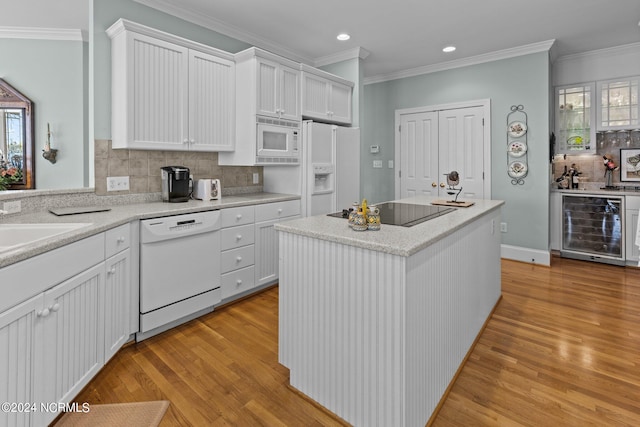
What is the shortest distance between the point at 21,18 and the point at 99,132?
5.95 feet

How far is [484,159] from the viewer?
4652mm

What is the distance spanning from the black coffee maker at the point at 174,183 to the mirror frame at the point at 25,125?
6.06 feet

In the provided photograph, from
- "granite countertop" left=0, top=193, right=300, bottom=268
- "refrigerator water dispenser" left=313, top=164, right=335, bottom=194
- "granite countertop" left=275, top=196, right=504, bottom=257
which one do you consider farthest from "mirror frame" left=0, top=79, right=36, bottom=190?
"granite countertop" left=275, top=196, right=504, bottom=257

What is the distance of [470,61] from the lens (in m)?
4.65

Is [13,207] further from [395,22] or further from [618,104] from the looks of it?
[618,104]

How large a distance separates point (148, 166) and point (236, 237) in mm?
984

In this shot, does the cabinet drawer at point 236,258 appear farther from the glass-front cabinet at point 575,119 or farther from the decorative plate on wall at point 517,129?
the glass-front cabinet at point 575,119

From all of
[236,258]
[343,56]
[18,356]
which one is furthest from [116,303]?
[343,56]

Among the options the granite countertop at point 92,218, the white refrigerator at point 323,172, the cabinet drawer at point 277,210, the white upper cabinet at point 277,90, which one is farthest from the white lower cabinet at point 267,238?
the white upper cabinet at point 277,90

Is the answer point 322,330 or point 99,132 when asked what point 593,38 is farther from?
point 99,132

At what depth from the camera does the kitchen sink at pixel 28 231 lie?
5.84 ft

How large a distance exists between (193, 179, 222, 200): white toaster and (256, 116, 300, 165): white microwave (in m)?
0.46

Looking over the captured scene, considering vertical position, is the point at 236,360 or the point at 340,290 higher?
the point at 340,290

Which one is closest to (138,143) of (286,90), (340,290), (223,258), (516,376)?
(223,258)
